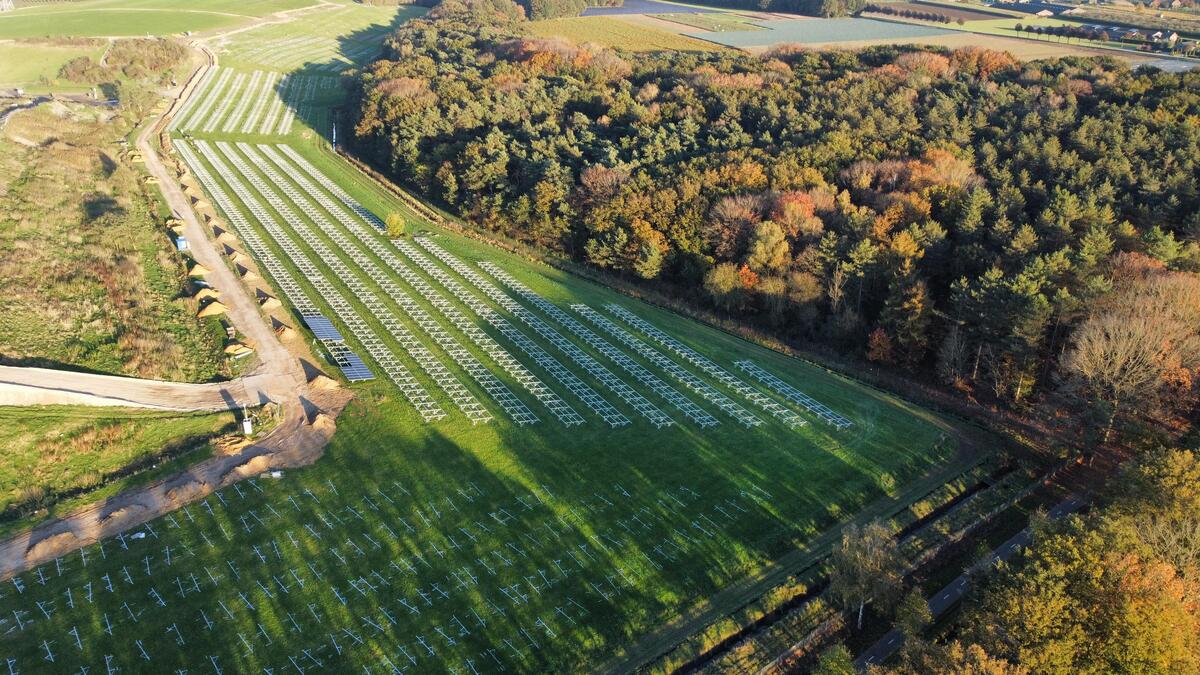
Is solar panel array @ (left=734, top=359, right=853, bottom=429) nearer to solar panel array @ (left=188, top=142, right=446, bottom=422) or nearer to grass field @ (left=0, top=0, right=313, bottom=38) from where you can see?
solar panel array @ (left=188, top=142, right=446, bottom=422)

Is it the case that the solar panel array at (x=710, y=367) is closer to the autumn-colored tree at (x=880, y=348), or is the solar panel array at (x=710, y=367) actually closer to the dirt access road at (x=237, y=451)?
the autumn-colored tree at (x=880, y=348)

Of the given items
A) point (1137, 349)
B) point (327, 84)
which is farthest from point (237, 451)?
point (327, 84)

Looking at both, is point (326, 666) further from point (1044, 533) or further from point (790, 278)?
point (790, 278)

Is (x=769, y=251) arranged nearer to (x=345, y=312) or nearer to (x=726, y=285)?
(x=726, y=285)

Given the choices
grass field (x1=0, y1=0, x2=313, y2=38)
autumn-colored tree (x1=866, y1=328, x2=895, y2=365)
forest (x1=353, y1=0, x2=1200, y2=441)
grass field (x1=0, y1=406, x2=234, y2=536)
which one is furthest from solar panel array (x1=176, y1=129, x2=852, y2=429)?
grass field (x1=0, y1=0, x2=313, y2=38)

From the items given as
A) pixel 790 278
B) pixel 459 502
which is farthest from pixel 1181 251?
pixel 459 502
